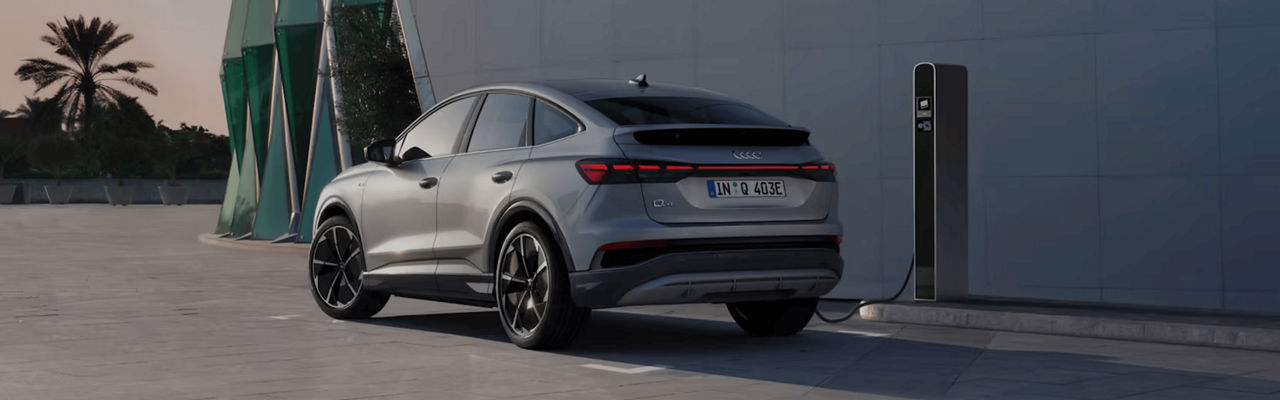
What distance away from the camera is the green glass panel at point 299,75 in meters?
24.4

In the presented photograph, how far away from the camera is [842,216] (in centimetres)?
1262

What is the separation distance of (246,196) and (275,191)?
6.52ft

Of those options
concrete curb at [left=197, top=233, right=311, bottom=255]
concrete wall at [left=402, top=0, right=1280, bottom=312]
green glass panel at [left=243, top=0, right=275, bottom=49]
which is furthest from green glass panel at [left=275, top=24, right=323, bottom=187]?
concrete wall at [left=402, top=0, right=1280, bottom=312]

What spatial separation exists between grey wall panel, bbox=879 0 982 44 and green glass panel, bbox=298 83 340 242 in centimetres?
1346

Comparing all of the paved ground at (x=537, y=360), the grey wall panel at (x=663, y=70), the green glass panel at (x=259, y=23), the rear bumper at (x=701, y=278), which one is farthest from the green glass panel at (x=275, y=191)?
the rear bumper at (x=701, y=278)

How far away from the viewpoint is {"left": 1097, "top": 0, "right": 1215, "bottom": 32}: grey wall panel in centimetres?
1102

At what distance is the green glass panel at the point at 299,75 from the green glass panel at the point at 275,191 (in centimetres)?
72

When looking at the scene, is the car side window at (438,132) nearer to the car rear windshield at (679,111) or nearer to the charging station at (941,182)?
the car rear windshield at (679,111)

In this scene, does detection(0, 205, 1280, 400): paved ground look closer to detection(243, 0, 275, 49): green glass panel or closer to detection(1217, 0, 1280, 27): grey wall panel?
detection(1217, 0, 1280, 27): grey wall panel

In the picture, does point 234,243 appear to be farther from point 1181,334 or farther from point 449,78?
point 1181,334

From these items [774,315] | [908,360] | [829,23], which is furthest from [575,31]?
[908,360]

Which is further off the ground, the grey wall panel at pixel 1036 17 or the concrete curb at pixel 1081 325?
the grey wall panel at pixel 1036 17

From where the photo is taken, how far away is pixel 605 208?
767cm

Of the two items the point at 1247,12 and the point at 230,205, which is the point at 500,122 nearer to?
the point at 1247,12
